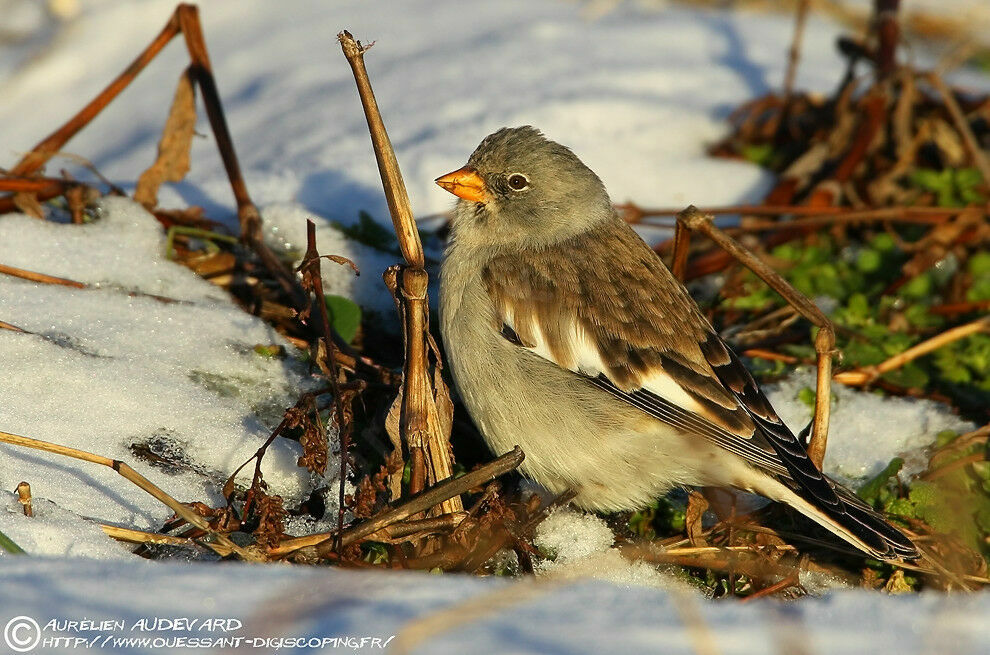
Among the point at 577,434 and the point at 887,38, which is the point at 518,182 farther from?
the point at 887,38

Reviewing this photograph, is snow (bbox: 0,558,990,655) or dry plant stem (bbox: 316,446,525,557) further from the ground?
dry plant stem (bbox: 316,446,525,557)

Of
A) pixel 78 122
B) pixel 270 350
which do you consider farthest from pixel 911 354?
pixel 78 122

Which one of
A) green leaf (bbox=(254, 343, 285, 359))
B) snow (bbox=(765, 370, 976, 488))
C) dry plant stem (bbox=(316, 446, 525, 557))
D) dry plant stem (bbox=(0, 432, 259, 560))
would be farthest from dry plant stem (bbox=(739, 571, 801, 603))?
green leaf (bbox=(254, 343, 285, 359))

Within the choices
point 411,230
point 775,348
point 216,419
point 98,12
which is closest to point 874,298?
point 775,348

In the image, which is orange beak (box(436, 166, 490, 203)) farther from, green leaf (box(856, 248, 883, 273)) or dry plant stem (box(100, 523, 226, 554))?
green leaf (box(856, 248, 883, 273))

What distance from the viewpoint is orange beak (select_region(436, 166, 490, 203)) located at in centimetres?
368

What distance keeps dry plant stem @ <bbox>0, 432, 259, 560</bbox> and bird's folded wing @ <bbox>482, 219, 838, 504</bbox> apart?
1087 mm

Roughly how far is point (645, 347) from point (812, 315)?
0.60m

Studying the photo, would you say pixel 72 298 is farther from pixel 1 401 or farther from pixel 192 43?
pixel 192 43

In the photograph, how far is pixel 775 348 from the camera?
3.99m

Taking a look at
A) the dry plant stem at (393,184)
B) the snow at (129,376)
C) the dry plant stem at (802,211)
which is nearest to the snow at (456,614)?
the snow at (129,376)

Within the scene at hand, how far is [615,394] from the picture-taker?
10.1 ft

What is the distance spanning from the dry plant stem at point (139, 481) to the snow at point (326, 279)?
10 cm

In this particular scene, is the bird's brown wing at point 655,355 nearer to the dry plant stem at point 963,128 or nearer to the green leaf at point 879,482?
the green leaf at point 879,482
